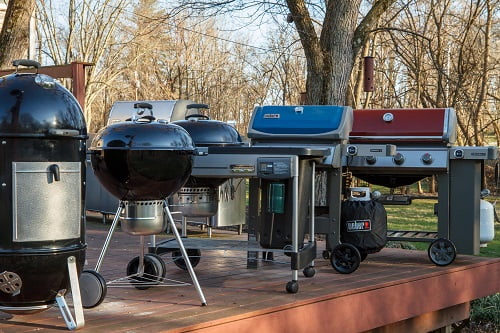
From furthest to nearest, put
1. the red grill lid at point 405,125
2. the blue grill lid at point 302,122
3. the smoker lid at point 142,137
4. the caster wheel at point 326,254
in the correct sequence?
the caster wheel at point 326,254
the red grill lid at point 405,125
the blue grill lid at point 302,122
the smoker lid at point 142,137

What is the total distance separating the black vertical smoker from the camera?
4.05 meters

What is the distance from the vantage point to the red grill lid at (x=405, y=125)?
739cm

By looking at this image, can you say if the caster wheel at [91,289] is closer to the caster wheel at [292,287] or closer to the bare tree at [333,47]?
the caster wheel at [292,287]

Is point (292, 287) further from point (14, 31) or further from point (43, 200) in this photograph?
point (14, 31)

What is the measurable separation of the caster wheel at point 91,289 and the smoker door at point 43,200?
1.87 feet

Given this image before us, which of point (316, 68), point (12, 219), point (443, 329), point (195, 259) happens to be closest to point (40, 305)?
point (12, 219)

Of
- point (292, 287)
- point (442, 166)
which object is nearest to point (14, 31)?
point (442, 166)

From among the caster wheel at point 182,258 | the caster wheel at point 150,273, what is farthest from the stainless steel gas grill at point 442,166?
the caster wheel at point 150,273

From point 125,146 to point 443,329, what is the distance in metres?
4.02

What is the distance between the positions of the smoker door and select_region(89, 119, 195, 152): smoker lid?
704mm

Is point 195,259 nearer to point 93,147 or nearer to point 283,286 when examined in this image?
point 283,286

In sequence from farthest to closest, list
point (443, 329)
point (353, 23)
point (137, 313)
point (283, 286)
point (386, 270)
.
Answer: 1. point (353, 23)
2. point (443, 329)
3. point (386, 270)
4. point (283, 286)
5. point (137, 313)

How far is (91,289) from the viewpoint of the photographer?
4.73 meters

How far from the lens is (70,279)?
426 cm
